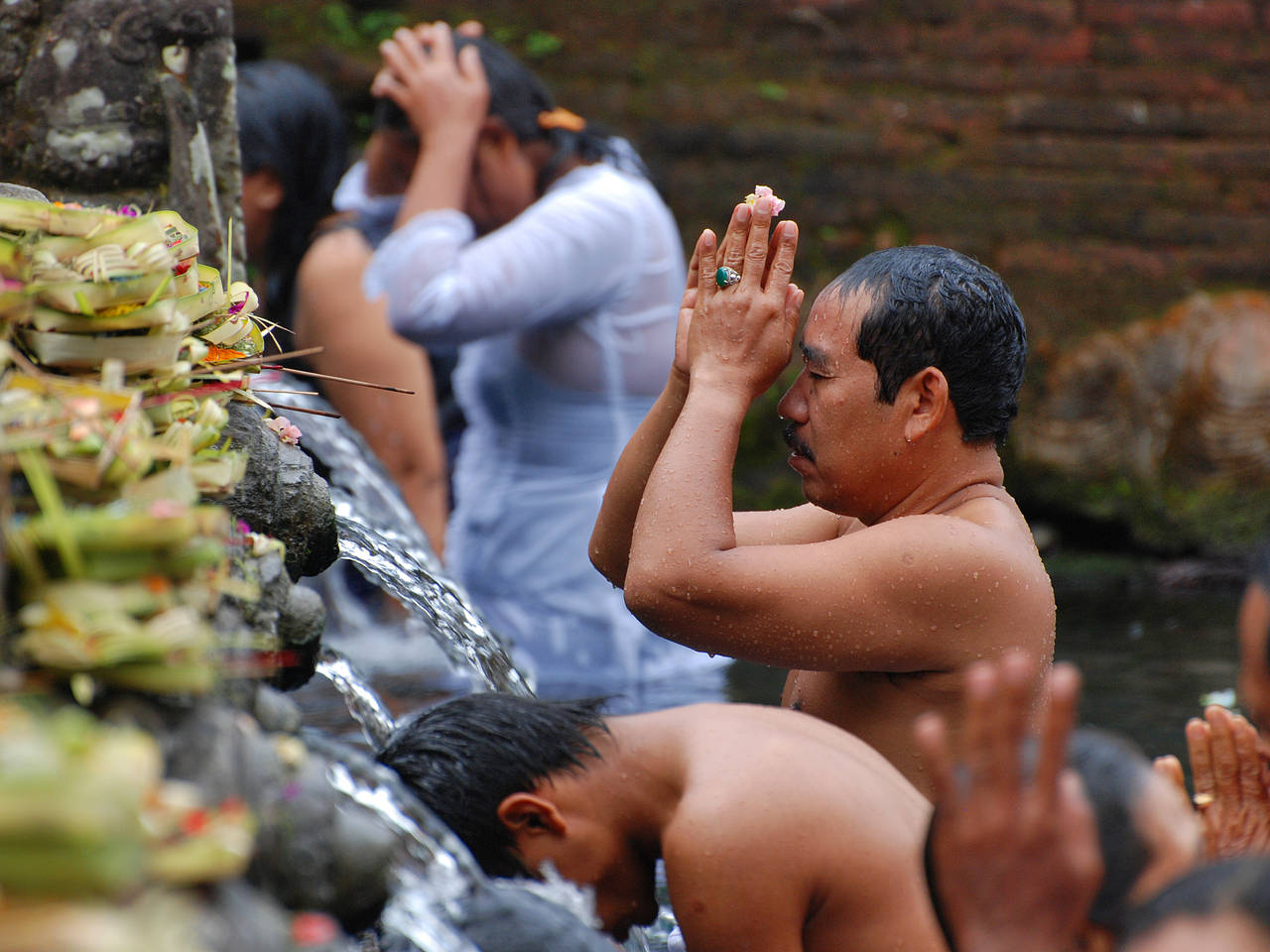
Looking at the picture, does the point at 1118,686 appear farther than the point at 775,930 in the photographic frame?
Yes

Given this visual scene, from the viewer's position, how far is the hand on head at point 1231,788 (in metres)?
2.00

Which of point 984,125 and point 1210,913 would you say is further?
point 984,125

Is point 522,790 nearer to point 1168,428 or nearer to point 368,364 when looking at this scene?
point 368,364

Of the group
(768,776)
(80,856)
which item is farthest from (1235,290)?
(80,856)

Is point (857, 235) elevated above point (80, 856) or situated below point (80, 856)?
below

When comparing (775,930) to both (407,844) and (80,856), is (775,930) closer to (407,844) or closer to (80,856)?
(407,844)

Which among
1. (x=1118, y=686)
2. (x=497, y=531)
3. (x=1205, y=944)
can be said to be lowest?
(x=1118, y=686)

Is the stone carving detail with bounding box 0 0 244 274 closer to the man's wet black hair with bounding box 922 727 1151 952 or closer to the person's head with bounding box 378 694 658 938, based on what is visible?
the person's head with bounding box 378 694 658 938

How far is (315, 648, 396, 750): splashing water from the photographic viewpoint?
2244 mm

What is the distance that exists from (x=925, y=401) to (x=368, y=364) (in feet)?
7.83

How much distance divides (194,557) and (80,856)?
0.41m

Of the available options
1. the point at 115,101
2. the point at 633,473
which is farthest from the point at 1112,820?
the point at 115,101

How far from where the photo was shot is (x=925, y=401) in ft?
7.25

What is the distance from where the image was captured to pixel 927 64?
6.49 metres
